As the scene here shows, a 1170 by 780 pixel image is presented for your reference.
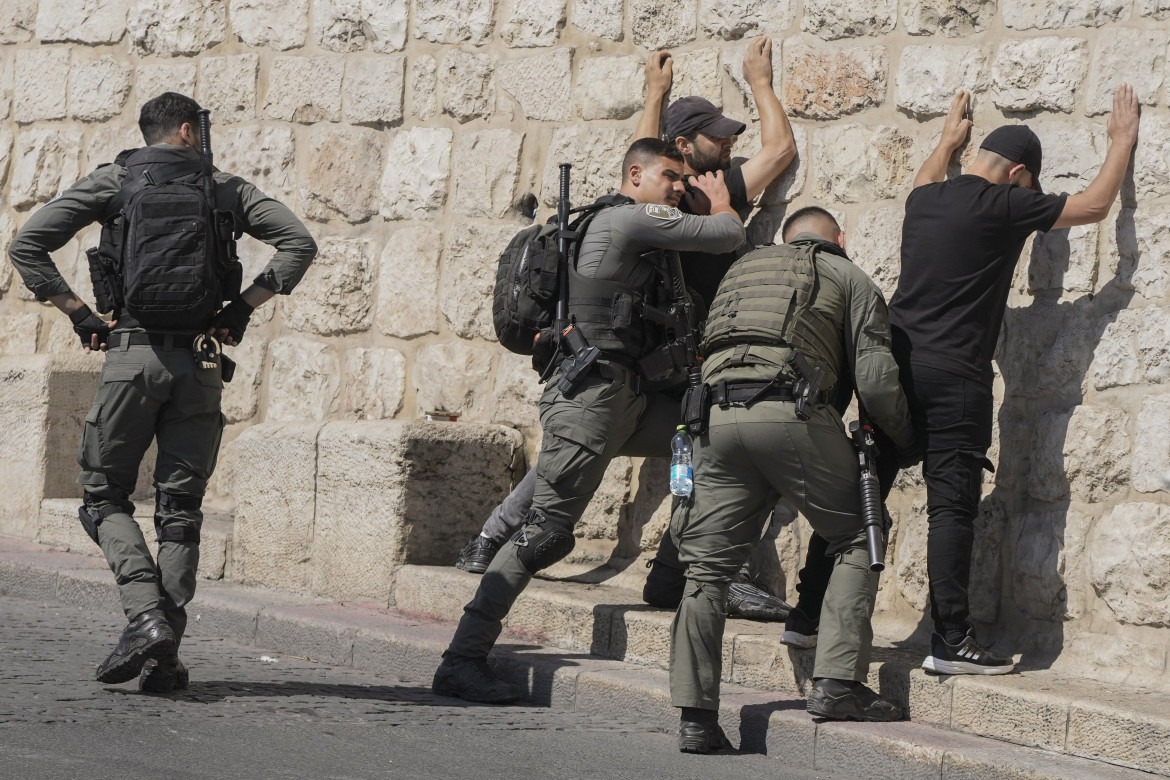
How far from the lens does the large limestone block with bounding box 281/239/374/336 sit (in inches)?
325

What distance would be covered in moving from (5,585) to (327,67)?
3.24 m

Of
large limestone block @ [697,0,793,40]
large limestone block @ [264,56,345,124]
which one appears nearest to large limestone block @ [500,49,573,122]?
large limestone block @ [697,0,793,40]

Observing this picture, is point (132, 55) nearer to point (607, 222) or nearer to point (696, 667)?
point (607, 222)

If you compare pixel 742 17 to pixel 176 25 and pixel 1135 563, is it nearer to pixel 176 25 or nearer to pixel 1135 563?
pixel 1135 563

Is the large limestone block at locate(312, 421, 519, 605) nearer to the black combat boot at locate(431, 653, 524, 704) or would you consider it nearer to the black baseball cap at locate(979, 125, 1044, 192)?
the black combat boot at locate(431, 653, 524, 704)

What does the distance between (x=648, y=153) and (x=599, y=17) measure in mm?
1663

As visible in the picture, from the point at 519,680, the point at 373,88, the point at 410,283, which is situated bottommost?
the point at 519,680

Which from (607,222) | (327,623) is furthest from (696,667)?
(327,623)

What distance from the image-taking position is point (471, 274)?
7.82 meters

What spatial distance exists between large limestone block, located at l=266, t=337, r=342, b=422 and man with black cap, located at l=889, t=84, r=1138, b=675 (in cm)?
377

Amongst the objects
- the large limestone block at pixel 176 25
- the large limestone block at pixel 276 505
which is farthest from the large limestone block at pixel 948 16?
the large limestone block at pixel 176 25

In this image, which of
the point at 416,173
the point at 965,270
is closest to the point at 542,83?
the point at 416,173

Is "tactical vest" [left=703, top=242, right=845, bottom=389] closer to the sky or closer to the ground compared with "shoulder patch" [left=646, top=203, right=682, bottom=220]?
closer to the ground

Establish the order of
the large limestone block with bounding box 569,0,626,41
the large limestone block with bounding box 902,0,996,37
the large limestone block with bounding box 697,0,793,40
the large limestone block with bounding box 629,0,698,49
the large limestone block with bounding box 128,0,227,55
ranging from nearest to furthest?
the large limestone block with bounding box 902,0,996,37, the large limestone block with bounding box 697,0,793,40, the large limestone block with bounding box 629,0,698,49, the large limestone block with bounding box 569,0,626,41, the large limestone block with bounding box 128,0,227,55
